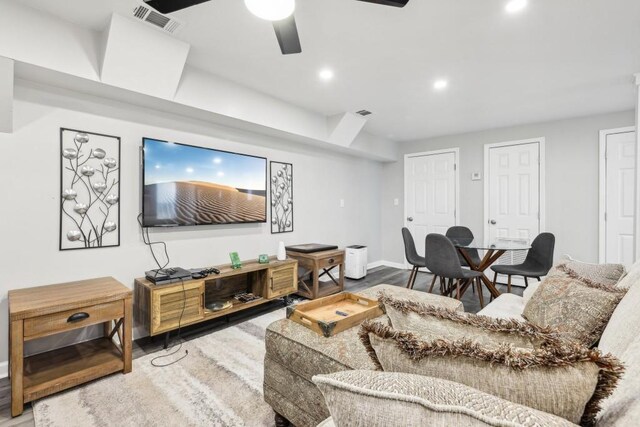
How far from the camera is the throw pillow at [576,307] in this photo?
122 cm

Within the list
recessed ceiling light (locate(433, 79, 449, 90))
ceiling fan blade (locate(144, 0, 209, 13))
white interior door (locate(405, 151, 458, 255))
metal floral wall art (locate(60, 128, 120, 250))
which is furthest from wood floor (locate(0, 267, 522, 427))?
recessed ceiling light (locate(433, 79, 449, 90))

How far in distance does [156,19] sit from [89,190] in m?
1.36

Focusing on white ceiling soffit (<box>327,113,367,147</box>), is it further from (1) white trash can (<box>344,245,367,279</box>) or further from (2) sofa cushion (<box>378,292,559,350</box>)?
(2) sofa cushion (<box>378,292,559,350</box>)

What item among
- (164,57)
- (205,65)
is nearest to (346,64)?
(205,65)

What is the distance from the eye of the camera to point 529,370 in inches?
24.3

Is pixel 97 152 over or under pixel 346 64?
under

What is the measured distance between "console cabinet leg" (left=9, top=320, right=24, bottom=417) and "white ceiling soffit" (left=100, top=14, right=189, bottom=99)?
1.68 metres

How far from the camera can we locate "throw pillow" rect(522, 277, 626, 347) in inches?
47.9

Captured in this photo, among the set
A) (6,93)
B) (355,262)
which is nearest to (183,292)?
(6,93)

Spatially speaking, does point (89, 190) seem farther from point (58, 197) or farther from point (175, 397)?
point (175, 397)

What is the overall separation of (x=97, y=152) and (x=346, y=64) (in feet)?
7.12

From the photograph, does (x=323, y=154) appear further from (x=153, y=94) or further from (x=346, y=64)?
(x=153, y=94)

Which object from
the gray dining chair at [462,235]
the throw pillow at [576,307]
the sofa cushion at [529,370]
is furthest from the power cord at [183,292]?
the gray dining chair at [462,235]

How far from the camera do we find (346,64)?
270cm
